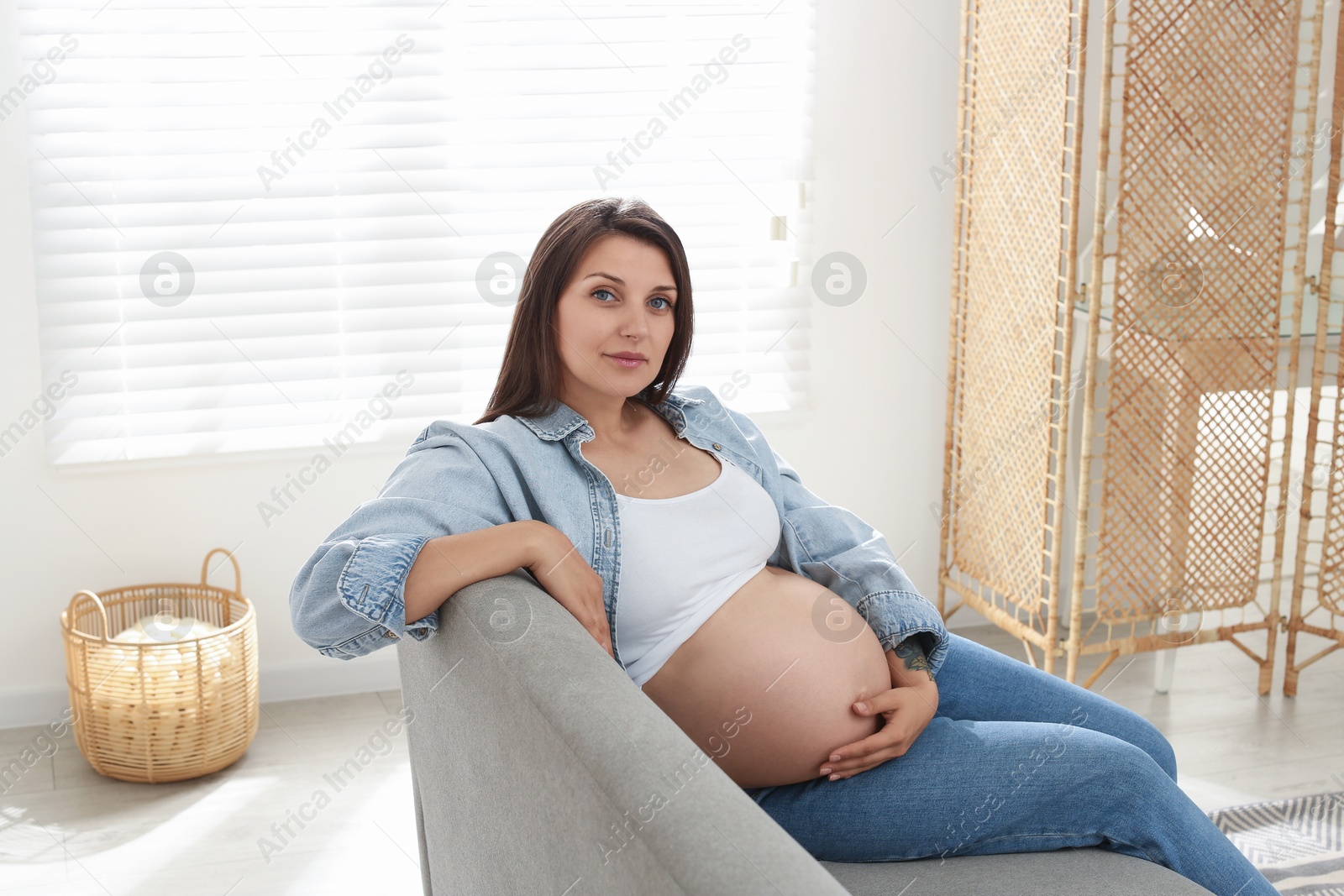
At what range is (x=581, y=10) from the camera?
2.53 metres

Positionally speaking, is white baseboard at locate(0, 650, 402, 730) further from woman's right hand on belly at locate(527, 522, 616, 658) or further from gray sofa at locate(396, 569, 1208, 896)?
woman's right hand on belly at locate(527, 522, 616, 658)

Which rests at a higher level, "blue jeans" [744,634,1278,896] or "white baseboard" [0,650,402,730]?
"blue jeans" [744,634,1278,896]

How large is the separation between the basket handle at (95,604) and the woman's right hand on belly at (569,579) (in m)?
1.37

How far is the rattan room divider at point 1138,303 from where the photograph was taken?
230 cm

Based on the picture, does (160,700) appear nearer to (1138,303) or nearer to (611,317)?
(611,317)

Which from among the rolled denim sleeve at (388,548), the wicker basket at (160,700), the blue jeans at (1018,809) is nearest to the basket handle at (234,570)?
the wicker basket at (160,700)

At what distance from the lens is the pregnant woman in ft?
3.88

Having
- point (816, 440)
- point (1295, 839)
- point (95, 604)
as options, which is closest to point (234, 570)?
point (95, 604)

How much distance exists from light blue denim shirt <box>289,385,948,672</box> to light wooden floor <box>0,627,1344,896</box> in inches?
36.6

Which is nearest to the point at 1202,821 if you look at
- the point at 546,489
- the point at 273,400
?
the point at 546,489

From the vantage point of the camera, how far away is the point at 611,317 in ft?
4.49

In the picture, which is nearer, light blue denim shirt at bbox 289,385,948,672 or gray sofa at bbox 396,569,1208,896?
gray sofa at bbox 396,569,1208,896

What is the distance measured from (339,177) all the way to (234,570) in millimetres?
862

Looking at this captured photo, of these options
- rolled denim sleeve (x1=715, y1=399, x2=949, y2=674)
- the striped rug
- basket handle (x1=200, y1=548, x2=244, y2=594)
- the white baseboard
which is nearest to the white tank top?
rolled denim sleeve (x1=715, y1=399, x2=949, y2=674)
